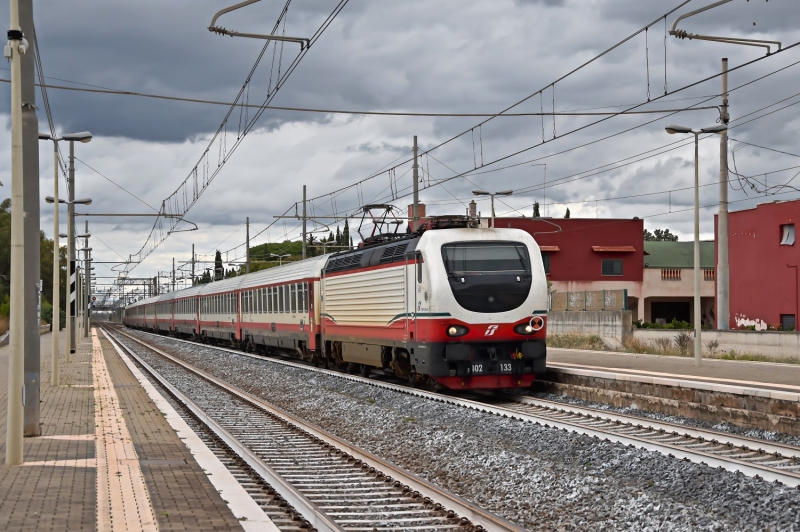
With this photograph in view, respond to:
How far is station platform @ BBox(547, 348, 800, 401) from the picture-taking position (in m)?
14.9

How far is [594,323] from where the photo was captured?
34.8m

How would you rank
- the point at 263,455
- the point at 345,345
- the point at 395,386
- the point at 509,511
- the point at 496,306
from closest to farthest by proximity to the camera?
the point at 509,511
the point at 263,455
the point at 496,306
the point at 395,386
the point at 345,345

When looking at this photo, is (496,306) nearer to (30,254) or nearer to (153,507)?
(30,254)

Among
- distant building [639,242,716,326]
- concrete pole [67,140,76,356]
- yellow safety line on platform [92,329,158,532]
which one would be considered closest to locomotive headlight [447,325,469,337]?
yellow safety line on platform [92,329,158,532]

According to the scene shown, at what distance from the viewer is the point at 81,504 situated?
7984 millimetres

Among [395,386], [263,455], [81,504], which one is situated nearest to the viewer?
[81,504]

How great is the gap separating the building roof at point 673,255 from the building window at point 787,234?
23578 mm

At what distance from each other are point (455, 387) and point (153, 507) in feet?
33.8

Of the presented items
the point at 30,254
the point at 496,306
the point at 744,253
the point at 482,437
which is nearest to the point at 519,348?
the point at 496,306

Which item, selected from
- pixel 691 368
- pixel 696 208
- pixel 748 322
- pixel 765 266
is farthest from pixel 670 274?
pixel 691 368

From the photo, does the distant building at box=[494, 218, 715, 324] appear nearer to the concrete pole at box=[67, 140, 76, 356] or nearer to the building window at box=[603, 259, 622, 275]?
the building window at box=[603, 259, 622, 275]

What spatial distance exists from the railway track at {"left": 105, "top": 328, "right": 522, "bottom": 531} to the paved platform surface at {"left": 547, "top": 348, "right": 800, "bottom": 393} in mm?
6937

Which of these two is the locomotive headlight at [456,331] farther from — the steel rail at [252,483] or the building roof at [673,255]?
the building roof at [673,255]

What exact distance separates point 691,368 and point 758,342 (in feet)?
22.3
